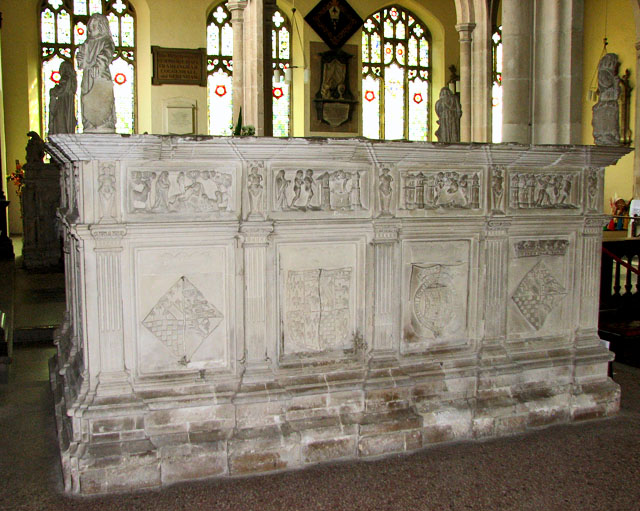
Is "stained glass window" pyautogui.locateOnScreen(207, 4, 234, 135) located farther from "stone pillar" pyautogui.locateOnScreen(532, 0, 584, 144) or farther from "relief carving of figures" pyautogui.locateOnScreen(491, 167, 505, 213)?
"relief carving of figures" pyautogui.locateOnScreen(491, 167, 505, 213)

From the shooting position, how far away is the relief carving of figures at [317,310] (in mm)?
3975

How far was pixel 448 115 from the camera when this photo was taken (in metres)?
6.05

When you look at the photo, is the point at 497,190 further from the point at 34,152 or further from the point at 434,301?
the point at 34,152

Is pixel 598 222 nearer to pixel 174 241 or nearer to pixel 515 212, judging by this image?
pixel 515 212

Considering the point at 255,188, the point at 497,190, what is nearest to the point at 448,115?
the point at 497,190

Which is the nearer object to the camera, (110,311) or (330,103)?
(110,311)

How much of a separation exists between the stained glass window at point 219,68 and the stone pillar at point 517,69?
518 inches

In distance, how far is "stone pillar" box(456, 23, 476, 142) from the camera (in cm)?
1581

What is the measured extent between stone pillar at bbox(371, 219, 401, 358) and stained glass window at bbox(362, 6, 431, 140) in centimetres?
1777

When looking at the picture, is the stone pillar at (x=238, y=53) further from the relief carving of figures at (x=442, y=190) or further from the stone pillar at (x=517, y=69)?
the relief carving of figures at (x=442, y=190)

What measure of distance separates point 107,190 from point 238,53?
36.7 ft

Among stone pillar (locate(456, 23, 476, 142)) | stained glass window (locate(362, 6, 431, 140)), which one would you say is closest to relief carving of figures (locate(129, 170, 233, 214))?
stone pillar (locate(456, 23, 476, 142))

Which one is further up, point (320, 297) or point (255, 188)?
point (255, 188)

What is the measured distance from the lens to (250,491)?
3455 millimetres
